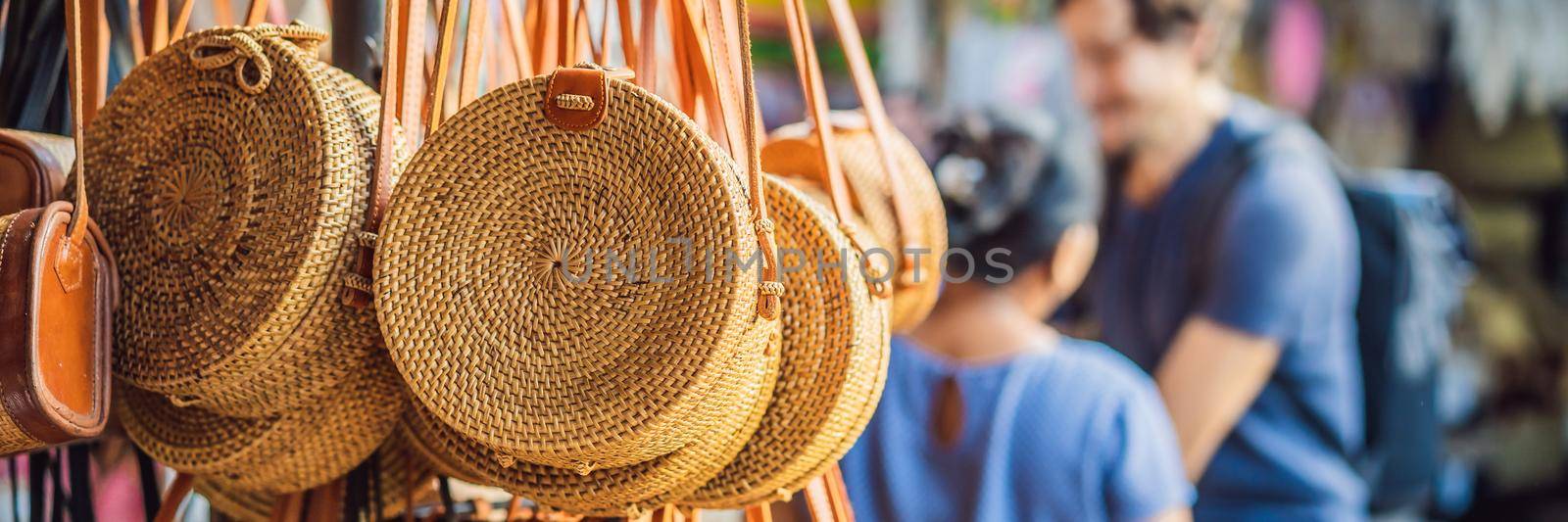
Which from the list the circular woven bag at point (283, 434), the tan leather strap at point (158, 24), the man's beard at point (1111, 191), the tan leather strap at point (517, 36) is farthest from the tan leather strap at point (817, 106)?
the man's beard at point (1111, 191)

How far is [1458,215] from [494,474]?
2.05 metres

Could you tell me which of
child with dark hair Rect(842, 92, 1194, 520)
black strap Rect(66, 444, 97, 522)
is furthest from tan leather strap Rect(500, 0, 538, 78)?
child with dark hair Rect(842, 92, 1194, 520)

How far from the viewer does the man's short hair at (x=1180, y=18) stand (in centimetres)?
158

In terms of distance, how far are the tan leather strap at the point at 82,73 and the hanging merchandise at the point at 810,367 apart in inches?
11.3

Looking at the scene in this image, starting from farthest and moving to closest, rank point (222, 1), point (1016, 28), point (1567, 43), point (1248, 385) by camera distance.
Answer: point (1567, 43) < point (1016, 28) < point (1248, 385) < point (222, 1)

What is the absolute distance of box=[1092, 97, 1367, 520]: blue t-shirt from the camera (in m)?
1.58

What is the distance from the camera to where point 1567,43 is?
6.81ft

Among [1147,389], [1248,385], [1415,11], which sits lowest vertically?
[1248,385]

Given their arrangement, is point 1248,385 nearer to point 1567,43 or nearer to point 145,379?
point 1567,43

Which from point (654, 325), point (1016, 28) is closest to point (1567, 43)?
point (1016, 28)

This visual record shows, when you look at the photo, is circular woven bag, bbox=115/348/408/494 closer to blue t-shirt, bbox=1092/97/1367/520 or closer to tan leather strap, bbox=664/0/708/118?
tan leather strap, bbox=664/0/708/118

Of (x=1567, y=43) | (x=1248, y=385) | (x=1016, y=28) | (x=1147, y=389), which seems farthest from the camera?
(x=1567, y=43)

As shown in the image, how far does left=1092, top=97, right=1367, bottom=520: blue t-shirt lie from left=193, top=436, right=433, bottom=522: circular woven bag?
122 centimetres

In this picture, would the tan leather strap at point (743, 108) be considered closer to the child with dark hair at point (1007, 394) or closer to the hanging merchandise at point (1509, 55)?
the child with dark hair at point (1007, 394)
